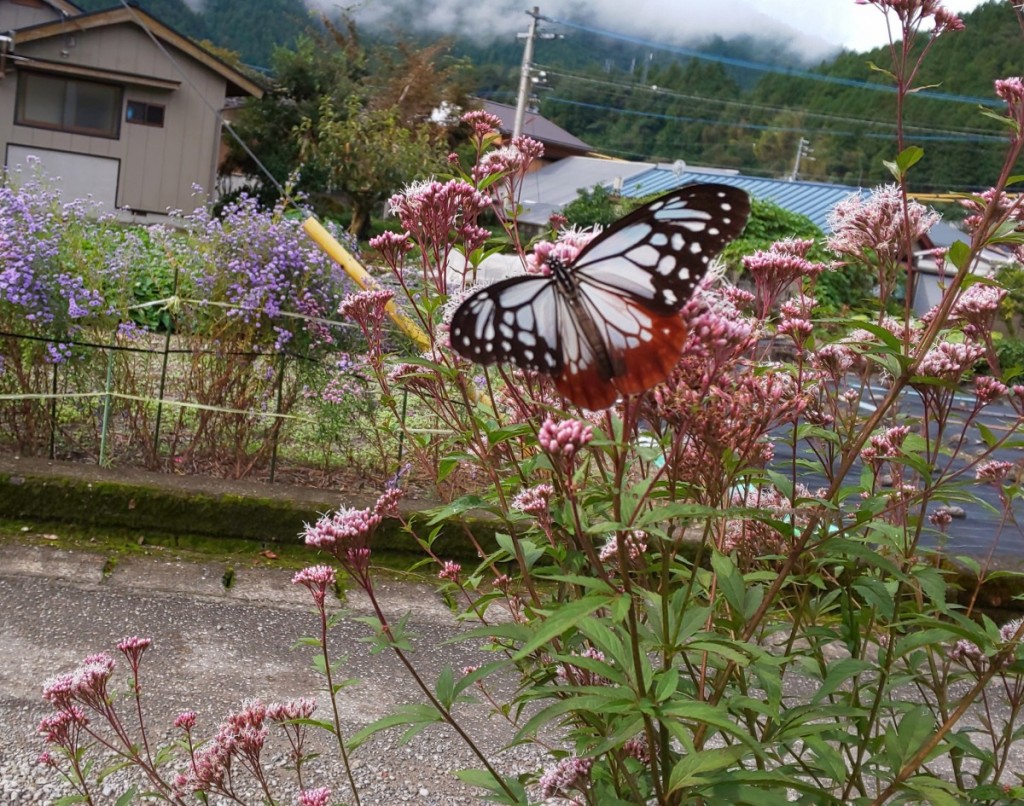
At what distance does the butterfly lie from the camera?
132 centimetres

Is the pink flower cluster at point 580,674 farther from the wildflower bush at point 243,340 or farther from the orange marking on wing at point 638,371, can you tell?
the wildflower bush at point 243,340

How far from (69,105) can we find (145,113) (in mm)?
1527

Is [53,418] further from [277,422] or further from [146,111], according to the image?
[146,111]

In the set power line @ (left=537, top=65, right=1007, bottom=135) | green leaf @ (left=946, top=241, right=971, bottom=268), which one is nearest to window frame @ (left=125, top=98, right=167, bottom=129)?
green leaf @ (left=946, top=241, right=971, bottom=268)

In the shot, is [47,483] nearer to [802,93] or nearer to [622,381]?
[622,381]

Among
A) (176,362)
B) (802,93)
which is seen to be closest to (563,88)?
(802,93)

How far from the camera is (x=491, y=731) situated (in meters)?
3.20

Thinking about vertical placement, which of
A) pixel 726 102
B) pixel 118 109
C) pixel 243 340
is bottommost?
pixel 243 340

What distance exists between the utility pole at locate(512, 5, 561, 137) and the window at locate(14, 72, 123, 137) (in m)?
9.57

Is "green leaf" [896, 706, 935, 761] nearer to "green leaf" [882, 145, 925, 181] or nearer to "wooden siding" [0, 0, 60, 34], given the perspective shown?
"green leaf" [882, 145, 925, 181]

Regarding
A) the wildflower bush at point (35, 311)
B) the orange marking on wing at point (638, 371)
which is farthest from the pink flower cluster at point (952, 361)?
the wildflower bush at point (35, 311)

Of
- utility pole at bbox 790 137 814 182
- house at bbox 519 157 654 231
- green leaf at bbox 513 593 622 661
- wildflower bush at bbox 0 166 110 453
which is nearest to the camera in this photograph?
green leaf at bbox 513 593 622 661

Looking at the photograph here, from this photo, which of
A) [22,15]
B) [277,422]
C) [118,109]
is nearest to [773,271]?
[277,422]

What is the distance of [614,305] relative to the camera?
4.53ft
